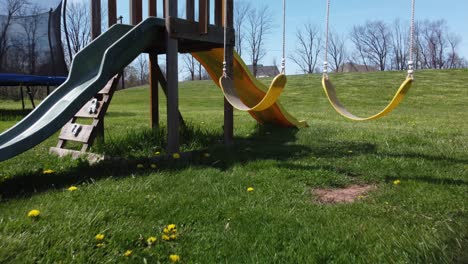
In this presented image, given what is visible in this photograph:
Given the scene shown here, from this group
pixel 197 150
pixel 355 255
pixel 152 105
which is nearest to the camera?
pixel 355 255

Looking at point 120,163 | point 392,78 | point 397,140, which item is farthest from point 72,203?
point 392,78

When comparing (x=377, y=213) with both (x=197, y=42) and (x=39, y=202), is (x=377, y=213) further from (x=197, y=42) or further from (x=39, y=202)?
(x=197, y=42)

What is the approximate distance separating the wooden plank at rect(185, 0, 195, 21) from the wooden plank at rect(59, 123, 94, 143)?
178 centimetres

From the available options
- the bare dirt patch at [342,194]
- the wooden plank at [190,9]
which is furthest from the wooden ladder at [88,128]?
the bare dirt patch at [342,194]

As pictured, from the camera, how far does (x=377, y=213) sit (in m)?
2.97

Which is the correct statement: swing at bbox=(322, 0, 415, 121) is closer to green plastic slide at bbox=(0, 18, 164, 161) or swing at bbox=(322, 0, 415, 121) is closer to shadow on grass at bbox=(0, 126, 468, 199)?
shadow on grass at bbox=(0, 126, 468, 199)

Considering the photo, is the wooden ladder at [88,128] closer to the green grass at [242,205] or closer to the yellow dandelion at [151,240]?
the green grass at [242,205]

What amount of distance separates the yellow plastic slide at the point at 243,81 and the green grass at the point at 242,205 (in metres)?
1.62

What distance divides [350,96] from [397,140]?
18.2 metres

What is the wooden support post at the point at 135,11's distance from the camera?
5879 mm

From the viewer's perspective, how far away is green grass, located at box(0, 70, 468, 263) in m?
2.25

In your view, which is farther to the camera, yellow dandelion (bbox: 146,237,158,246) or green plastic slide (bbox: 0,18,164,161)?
green plastic slide (bbox: 0,18,164,161)

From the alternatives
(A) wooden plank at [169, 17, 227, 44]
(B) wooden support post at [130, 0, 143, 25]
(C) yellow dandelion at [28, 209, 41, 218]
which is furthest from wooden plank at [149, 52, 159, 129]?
(C) yellow dandelion at [28, 209, 41, 218]

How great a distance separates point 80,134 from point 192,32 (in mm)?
1829
